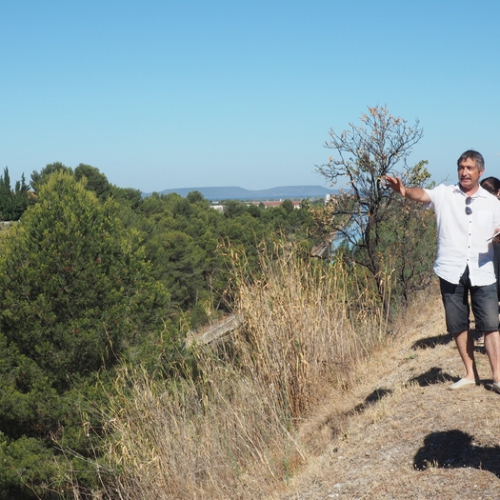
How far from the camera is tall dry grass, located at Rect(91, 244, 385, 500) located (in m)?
4.73

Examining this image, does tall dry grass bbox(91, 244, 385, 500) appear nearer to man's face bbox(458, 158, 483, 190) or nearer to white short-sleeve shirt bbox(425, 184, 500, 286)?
white short-sleeve shirt bbox(425, 184, 500, 286)

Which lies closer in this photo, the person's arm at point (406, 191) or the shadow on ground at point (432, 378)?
the person's arm at point (406, 191)

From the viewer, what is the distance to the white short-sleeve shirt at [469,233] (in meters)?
4.14

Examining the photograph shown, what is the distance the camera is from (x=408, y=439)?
4117mm

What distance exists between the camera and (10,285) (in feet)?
54.4

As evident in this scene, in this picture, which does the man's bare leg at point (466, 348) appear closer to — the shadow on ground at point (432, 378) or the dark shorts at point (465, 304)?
the dark shorts at point (465, 304)

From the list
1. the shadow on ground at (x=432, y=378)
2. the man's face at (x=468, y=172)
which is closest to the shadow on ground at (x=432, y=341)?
the shadow on ground at (x=432, y=378)

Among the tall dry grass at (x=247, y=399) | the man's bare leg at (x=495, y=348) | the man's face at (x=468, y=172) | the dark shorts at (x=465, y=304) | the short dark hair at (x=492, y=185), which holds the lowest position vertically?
the tall dry grass at (x=247, y=399)

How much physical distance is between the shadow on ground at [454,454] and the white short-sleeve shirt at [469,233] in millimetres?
986

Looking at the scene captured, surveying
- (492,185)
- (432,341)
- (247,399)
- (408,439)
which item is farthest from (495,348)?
(432,341)

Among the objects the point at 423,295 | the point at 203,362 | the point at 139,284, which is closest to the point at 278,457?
the point at 203,362

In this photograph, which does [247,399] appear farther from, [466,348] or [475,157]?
[475,157]

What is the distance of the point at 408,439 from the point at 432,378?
1312 mm

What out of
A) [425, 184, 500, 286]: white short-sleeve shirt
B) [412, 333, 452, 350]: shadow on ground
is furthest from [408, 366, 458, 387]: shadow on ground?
[425, 184, 500, 286]: white short-sleeve shirt
